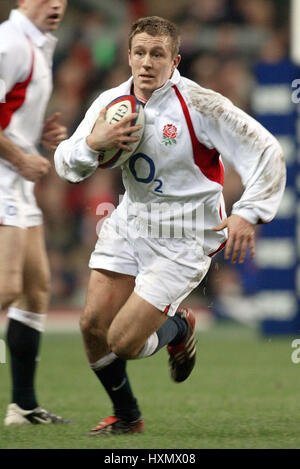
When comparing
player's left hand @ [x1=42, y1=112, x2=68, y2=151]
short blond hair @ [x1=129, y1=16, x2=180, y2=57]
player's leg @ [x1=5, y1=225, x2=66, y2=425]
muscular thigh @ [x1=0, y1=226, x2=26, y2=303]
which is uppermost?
short blond hair @ [x1=129, y1=16, x2=180, y2=57]

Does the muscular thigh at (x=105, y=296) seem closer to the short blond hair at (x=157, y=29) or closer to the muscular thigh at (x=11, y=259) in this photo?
the muscular thigh at (x=11, y=259)

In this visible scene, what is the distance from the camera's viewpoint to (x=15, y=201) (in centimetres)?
479

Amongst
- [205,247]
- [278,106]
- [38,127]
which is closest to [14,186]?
[38,127]

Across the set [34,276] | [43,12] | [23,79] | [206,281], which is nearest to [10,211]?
[34,276]

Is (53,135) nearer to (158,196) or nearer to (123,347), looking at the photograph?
(158,196)

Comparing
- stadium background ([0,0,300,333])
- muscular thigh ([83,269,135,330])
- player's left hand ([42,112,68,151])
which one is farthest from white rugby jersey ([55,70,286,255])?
Result: stadium background ([0,0,300,333])

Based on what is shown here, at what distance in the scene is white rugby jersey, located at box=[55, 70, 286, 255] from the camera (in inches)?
163

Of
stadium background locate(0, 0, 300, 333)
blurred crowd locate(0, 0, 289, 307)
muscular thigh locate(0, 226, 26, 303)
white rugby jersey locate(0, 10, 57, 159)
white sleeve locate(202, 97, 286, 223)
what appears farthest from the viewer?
blurred crowd locate(0, 0, 289, 307)

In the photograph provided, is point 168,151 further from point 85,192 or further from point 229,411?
point 85,192

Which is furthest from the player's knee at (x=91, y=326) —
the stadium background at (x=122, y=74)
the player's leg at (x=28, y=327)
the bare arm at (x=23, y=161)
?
the stadium background at (x=122, y=74)

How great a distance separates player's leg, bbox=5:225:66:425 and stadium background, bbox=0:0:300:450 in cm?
25

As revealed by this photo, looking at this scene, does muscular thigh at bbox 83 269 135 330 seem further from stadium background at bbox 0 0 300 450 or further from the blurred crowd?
the blurred crowd
